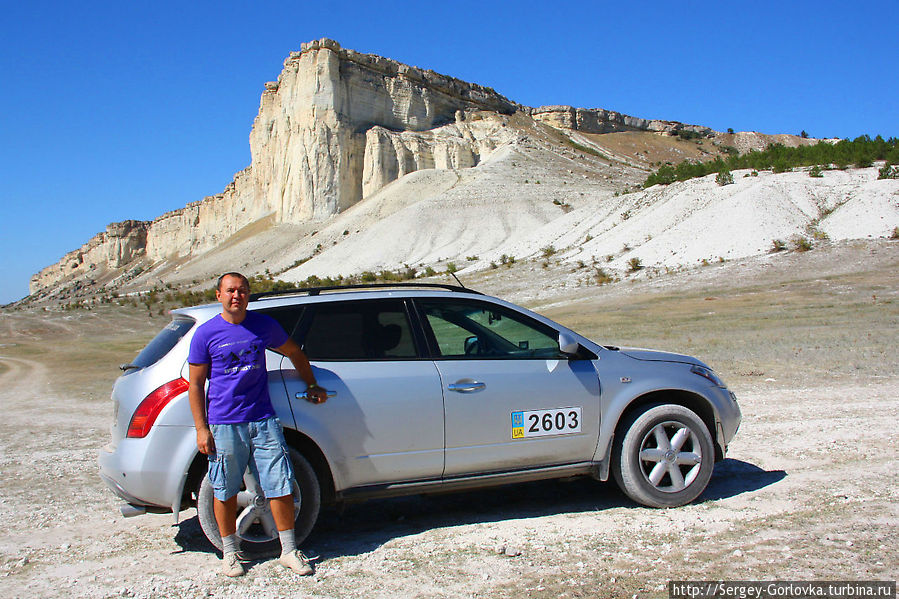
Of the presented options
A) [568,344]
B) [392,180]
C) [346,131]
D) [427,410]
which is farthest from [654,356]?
[346,131]

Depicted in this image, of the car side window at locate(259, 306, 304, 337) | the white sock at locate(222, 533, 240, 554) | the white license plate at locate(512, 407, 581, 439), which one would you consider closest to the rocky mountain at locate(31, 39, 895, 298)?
the white license plate at locate(512, 407, 581, 439)

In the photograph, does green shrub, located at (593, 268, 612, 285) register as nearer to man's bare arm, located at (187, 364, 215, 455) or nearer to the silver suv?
the silver suv

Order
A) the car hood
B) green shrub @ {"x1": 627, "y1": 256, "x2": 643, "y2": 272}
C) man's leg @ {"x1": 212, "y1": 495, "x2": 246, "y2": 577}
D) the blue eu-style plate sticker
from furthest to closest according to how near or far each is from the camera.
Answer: green shrub @ {"x1": 627, "y1": 256, "x2": 643, "y2": 272}, the car hood, the blue eu-style plate sticker, man's leg @ {"x1": 212, "y1": 495, "x2": 246, "y2": 577}

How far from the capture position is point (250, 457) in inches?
164

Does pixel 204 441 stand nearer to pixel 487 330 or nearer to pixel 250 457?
pixel 250 457

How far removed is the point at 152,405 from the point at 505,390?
90.2 inches

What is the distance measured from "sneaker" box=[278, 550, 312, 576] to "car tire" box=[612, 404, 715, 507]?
232 cm

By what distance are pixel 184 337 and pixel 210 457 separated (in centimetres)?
85

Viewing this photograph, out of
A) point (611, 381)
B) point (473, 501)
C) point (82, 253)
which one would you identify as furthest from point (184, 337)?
point (82, 253)

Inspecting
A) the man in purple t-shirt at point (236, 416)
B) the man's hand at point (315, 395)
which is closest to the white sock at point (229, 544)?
the man in purple t-shirt at point (236, 416)

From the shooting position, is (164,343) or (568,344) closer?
(164,343)

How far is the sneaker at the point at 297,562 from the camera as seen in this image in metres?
4.09

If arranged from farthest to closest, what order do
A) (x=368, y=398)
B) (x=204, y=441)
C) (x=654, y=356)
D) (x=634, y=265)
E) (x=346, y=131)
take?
(x=346, y=131) < (x=634, y=265) < (x=654, y=356) < (x=368, y=398) < (x=204, y=441)

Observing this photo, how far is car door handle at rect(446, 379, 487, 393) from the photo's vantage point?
472 cm
